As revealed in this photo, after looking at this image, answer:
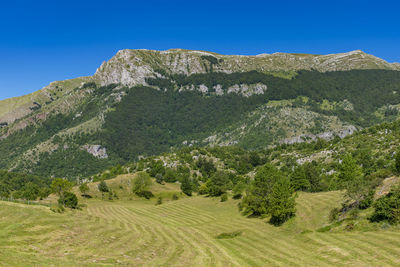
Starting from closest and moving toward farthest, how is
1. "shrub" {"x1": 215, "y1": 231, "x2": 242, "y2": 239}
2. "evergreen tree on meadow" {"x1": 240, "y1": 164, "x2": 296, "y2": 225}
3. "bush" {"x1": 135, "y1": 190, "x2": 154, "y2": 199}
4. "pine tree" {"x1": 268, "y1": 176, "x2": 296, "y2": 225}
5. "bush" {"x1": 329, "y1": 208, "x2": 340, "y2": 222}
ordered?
1. "bush" {"x1": 329, "y1": 208, "x2": 340, "y2": 222}
2. "shrub" {"x1": 215, "y1": 231, "x2": 242, "y2": 239}
3. "pine tree" {"x1": 268, "y1": 176, "x2": 296, "y2": 225}
4. "evergreen tree on meadow" {"x1": 240, "y1": 164, "x2": 296, "y2": 225}
5. "bush" {"x1": 135, "y1": 190, "x2": 154, "y2": 199}

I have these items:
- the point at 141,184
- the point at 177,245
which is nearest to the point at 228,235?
the point at 177,245

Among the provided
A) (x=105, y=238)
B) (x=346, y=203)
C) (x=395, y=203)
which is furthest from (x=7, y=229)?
(x=346, y=203)

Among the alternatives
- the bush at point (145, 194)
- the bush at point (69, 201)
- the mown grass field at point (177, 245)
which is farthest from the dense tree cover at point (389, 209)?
the bush at point (145, 194)

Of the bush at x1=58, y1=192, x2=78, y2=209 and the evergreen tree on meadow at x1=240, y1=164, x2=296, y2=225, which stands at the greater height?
the evergreen tree on meadow at x1=240, y1=164, x2=296, y2=225

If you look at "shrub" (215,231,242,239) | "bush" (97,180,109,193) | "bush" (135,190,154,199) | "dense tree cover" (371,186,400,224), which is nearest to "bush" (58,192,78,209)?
"bush" (97,180,109,193)

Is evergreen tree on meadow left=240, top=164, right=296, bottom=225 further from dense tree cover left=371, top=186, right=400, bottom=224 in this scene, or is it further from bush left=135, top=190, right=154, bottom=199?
bush left=135, top=190, right=154, bottom=199

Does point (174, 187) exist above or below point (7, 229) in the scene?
below

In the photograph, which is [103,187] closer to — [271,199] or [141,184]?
[141,184]

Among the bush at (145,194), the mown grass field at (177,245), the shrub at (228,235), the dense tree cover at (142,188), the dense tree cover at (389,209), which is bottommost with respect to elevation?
the bush at (145,194)

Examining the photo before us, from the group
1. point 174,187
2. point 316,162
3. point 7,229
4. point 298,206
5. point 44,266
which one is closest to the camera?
point 44,266

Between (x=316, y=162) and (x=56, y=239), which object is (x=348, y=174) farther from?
(x=56, y=239)

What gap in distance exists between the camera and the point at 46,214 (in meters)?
57.2

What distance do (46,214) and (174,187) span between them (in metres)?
142

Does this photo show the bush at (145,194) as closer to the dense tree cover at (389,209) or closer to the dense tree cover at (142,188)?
the dense tree cover at (142,188)
